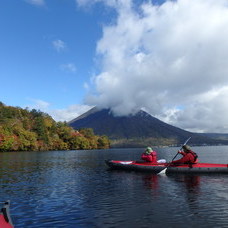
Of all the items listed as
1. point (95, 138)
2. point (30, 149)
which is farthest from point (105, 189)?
point (95, 138)

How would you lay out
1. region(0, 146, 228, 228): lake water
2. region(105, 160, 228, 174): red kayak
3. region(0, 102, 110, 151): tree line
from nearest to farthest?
region(0, 146, 228, 228): lake water
region(105, 160, 228, 174): red kayak
region(0, 102, 110, 151): tree line

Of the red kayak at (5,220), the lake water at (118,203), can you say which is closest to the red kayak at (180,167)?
the lake water at (118,203)

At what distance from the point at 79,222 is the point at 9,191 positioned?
12.4m

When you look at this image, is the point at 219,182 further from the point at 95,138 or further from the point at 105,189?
the point at 95,138

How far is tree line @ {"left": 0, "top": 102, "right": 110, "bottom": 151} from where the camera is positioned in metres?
126

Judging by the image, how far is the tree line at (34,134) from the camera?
126m

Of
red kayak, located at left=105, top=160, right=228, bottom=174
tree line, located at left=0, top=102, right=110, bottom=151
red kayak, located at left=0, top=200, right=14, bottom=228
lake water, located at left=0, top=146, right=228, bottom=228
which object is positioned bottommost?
lake water, located at left=0, top=146, right=228, bottom=228

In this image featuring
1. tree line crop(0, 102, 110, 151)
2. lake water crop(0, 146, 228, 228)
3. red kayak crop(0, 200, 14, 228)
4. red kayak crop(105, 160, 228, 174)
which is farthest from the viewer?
tree line crop(0, 102, 110, 151)

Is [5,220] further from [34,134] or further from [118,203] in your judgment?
[34,134]

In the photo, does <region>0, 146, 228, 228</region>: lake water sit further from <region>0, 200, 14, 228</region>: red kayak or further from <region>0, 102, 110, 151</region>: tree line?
<region>0, 102, 110, 151</region>: tree line

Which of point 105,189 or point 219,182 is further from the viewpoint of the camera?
point 219,182

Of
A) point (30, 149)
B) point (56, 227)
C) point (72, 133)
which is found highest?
point (72, 133)

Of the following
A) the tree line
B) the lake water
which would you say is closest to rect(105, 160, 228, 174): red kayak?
the lake water

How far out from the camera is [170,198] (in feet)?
71.9
